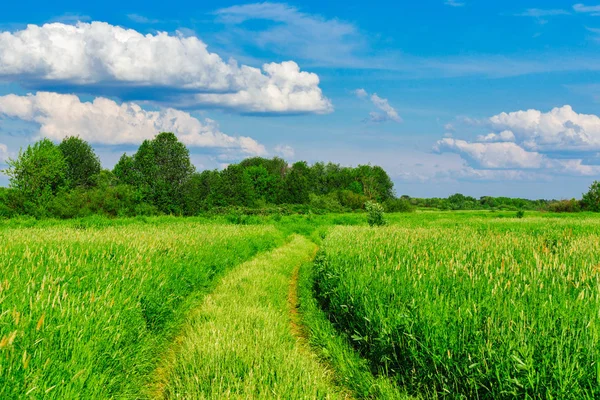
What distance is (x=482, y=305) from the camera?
6.05 m

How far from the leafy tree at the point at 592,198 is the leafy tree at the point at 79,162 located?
85547 millimetres

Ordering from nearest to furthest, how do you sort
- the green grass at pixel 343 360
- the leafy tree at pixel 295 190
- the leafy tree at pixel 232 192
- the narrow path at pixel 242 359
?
1. the narrow path at pixel 242 359
2. the green grass at pixel 343 360
3. the leafy tree at pixel 232 192
4. the leafy tree at pixel 295 190

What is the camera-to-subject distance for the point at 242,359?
6137 millimetres

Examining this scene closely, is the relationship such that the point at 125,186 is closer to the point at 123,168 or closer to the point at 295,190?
the point at 123,168

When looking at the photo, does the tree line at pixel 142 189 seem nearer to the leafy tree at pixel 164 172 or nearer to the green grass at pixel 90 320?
the leafy tree at pixel 164 172

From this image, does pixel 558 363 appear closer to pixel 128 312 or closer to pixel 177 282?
pixel 128 312

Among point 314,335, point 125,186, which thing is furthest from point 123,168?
point 314,335

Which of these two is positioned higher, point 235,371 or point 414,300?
point 414,300

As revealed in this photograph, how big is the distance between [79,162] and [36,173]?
15.8 m

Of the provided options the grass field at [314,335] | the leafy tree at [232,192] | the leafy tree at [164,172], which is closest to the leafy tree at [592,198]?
the leafy tree at [232,192]

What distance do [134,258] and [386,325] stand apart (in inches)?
266

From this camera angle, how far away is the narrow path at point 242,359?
547 centimetres

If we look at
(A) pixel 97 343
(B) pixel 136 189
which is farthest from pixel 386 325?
(B) pixel 136 189

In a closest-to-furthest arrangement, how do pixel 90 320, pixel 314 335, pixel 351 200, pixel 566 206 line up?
1. pixel 90 320
2. pixel 314 335
3. pixel 566 206
4. pixel 351 200
